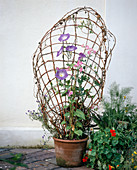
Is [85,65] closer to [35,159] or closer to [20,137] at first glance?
[35,159]

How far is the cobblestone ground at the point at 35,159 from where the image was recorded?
249cm

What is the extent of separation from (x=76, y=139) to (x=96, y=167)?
0.36 meters

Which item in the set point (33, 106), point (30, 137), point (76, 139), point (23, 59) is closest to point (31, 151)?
point (30, 137)

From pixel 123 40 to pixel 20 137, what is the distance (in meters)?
2.13

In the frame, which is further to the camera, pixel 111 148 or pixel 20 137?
pixel 20 137

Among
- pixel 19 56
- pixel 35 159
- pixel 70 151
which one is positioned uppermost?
pixel 19 56

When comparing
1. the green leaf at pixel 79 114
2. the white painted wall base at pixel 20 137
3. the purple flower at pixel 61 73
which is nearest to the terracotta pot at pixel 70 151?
the green leaf at pixel 79 114

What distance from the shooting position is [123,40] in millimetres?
3189

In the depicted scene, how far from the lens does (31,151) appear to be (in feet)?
10.4

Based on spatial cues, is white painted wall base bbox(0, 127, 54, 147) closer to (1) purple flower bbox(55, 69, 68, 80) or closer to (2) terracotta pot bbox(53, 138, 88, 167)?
(2) terracotta pot bbox(53, 138, 88, 167)

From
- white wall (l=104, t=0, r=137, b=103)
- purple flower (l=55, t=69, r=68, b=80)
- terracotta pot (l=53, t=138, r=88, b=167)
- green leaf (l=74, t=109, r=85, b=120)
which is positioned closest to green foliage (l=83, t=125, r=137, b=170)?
terracotta pot (l=53, t=138, r=88, b=167)

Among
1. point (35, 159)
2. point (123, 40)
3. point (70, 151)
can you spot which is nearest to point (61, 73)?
point (70, 151)

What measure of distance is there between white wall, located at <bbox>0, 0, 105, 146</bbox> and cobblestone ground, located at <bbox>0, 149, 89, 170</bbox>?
285mm

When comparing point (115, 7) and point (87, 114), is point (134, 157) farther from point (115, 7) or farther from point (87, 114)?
point (115, 7)
